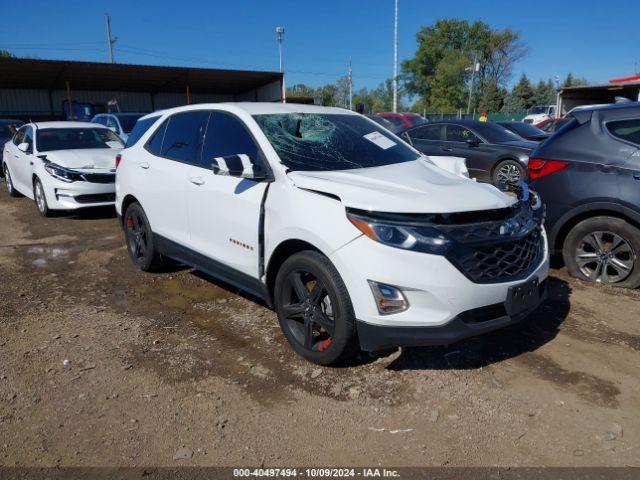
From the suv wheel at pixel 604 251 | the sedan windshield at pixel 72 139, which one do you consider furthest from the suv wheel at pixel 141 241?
the sedan windshield at pixel 72 139

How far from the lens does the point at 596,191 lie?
15.9ft

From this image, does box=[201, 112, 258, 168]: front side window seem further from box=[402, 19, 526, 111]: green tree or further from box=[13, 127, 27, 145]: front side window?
box=[402, 19, 526, 111]: green tree

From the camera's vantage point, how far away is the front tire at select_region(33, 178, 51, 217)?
28.4 feet

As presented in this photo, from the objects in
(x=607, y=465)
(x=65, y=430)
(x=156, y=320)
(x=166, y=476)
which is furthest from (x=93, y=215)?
(x=607, y=465)

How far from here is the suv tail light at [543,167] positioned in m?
5.16

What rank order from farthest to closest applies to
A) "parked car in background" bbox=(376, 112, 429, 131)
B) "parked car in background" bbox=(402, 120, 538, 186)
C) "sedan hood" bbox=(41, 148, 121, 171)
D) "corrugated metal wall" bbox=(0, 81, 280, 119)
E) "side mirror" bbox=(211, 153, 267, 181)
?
"corrugated metal wall" bbox=(0, 81, 280, 119), "parked car in background" bbox=(376, 112, 429, 131), "parked car in background" bbox=(402, 120, 538, 186), "sedan hood" bbox=(41, 148, 121, 171), "side mirror" bbox=(211, 153, 267, 181)

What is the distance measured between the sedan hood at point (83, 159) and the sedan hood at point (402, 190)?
610cm

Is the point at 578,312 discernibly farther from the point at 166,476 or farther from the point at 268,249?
the point at 166,476

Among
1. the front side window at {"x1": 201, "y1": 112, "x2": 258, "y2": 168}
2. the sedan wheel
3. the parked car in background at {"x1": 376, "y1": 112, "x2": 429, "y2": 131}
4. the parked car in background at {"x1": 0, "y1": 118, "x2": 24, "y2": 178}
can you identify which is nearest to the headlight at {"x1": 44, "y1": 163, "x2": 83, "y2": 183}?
the front side window at {"x1": 201, "y1": 112, "x2": 258, "y2": 168}

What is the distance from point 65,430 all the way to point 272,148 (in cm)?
222

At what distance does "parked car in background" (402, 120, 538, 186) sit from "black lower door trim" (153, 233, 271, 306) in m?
6.58

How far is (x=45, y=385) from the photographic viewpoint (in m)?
3.34

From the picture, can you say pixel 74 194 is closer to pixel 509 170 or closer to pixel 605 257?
pixel 605 257

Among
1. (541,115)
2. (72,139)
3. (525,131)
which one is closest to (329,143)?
(72,139)
